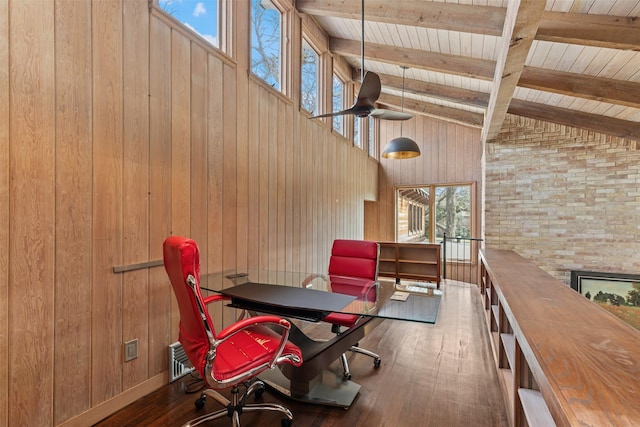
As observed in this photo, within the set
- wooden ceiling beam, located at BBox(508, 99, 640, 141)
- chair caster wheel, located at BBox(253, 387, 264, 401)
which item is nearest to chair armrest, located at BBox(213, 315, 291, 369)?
chair caster wheel, located at BBox(253, 387, 264, 401)

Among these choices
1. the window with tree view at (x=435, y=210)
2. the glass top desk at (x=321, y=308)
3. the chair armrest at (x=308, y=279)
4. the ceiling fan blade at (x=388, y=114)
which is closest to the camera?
the glass top desk at (x=321, y=308)

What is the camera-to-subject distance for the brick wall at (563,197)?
4.32 m

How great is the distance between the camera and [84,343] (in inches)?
73.9

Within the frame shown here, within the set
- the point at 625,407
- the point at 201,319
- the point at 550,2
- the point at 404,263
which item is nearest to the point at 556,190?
the point at 404,263

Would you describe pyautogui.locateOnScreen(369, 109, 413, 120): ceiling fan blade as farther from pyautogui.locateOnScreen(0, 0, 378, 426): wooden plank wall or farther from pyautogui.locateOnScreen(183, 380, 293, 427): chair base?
pyautogui.locateOnScreen(183, 380, 293, 427): chair base

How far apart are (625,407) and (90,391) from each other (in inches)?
99.7

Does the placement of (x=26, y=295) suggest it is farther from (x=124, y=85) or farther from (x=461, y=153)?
(x=461, y=153)

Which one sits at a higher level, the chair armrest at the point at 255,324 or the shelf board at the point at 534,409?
the chair armrest at the point at 255,324

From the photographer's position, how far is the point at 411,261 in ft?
18.1

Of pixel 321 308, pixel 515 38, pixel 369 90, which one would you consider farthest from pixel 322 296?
pixel 515 38

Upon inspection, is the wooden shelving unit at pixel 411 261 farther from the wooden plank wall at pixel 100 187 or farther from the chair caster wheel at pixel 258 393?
the chair caster wheel at pixel 258 393

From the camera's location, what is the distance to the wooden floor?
1.94m

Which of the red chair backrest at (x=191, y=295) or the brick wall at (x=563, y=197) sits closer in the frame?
the red chair backrest at (x=191, y=295)

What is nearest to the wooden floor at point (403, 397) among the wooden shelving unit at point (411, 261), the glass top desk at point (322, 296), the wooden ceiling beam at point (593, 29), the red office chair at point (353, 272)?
the red office chair at point (353, 272)
